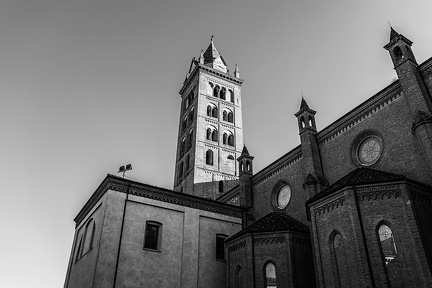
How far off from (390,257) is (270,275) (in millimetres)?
6876

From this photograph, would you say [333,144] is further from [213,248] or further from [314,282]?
[213,248]

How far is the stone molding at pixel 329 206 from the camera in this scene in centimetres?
1553

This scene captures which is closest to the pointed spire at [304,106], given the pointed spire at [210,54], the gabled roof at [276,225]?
the gabled roof at [276,225]

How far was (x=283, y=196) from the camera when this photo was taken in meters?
24.7

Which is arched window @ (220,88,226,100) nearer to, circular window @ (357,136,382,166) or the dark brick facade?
the dark brick facade

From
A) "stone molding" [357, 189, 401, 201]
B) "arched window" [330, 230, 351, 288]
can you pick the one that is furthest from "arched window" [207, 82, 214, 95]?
"stone molding" [357, 189, 401, 201]

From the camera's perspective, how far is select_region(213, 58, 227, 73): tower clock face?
50153 millimetres

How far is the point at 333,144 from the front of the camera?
21484 mm

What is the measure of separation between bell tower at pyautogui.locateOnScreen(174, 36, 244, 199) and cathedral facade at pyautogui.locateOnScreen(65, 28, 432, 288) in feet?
34.7

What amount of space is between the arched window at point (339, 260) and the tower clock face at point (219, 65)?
124 feet

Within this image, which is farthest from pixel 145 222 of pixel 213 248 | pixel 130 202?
pixel 213 248

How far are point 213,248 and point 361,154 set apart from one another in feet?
37.5

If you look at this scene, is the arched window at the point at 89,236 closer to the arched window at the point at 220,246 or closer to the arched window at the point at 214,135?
the arched window at the point at 220,246

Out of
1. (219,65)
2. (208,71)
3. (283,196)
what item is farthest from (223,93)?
(283,196)
